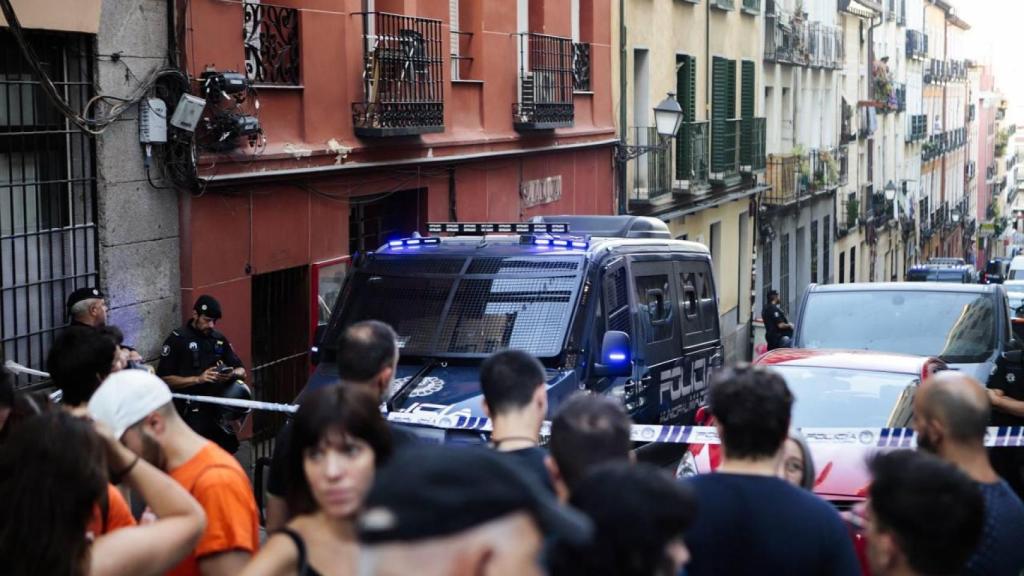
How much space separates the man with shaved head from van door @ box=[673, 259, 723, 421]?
258 inches

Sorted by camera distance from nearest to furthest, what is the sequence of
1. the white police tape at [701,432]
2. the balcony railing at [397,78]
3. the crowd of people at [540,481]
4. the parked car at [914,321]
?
1. the crowd of people at [540,481]
2. the white police tape at [701,432]
3. the parked car at [914,321]
4. the balcony railing at [397,78]

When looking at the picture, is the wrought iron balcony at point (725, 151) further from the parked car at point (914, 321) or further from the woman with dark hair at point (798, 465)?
the woman with dark hair at point (798, 465)

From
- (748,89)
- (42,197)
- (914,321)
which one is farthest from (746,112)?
(42,197)

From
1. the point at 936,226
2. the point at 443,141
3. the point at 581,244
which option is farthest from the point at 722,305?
the point at 936,226

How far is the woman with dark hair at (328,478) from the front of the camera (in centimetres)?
397

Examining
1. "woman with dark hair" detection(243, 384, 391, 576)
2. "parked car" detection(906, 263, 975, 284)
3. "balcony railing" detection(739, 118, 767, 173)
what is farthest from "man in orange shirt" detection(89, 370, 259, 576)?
"balcony railing" detection(739, 118, 767, 173)

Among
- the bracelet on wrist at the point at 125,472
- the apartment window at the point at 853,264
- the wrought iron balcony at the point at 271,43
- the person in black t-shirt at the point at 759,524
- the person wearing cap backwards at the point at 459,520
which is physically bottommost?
the apartment window at the point at 853,264

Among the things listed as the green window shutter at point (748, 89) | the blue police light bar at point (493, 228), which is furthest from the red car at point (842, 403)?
the green window shutter at point (748, 89)

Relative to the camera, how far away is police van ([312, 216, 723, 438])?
31.4ft

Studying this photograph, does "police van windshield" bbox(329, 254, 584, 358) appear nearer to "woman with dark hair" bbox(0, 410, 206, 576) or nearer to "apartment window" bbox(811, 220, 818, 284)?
"woman with dark hair" bbox(0, 410, 206, 576)

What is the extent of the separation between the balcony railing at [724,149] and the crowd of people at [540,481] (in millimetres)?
22632

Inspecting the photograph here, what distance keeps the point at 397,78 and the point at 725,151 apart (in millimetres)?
14303

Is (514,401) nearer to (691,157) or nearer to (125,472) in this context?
(125,472)

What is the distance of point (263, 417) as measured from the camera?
13.3m
